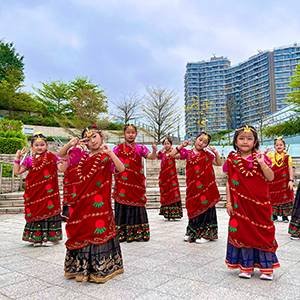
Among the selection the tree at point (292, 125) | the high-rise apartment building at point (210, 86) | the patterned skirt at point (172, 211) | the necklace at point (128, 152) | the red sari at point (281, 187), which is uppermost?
the high-rise apartment building at point (210, 86)

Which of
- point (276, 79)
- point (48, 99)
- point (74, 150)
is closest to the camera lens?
point (74, 150)

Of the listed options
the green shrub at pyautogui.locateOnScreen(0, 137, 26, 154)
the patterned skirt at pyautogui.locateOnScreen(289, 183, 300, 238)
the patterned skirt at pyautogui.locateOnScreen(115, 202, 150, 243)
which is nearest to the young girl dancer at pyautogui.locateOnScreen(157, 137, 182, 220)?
the patterned skirt at pyautogui.locateOnScreen(115, 202, 150, 243)

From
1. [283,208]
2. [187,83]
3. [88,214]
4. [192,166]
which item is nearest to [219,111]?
[187,83]

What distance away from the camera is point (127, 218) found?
530cm

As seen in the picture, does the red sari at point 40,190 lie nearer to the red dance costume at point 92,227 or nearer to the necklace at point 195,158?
the red dance costume at point 92,227

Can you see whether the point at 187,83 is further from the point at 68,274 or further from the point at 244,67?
the point at 68,274

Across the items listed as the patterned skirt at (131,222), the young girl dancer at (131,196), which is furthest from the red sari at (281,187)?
the patterned skirt at (131,222)

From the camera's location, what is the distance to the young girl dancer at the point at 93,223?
10.8 ft

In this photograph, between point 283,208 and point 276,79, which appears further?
point 276,79

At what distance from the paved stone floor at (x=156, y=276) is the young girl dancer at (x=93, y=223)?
137 millimetres

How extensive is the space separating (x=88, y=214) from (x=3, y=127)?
54.8 feet

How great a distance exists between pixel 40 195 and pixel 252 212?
3163mm

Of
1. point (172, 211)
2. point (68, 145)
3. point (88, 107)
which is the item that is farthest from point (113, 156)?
point (88, 107)

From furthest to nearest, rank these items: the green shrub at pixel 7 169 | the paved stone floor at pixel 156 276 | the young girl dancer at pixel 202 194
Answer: the green shrub at pixel 7 169 < the young girl dancer at pixel 202 194 < the paved stone floor at pixel 156 276
